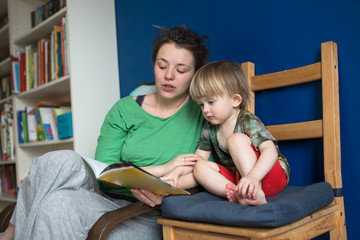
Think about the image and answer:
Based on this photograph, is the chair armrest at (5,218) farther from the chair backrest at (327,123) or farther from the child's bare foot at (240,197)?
the chair backrest at (327,123)

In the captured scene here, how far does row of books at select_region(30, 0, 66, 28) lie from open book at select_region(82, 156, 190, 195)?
4.64 feet

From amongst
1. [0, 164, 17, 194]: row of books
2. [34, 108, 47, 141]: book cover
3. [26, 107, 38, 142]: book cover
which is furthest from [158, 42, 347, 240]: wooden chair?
[0, 164, 17, 194]: row of books

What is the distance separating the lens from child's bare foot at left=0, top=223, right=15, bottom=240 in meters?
1.12

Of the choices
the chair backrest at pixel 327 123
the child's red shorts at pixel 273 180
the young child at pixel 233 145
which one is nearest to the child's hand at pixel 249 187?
the young child at pixel 233 145

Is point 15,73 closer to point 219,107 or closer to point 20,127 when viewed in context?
point 20,127

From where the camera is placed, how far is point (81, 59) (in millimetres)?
1924

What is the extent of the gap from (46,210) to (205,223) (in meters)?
0.47

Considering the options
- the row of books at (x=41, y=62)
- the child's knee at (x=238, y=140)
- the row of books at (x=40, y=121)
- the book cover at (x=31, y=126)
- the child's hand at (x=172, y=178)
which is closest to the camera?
the child's knee at (x=238, y=140)

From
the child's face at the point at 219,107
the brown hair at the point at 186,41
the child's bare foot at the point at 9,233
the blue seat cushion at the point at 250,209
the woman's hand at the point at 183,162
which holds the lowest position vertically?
the child's bare foot at the point at 9,233

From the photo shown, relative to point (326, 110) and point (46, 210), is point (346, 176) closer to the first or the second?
point (326, 110)

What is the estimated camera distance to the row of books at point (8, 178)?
9.00ft

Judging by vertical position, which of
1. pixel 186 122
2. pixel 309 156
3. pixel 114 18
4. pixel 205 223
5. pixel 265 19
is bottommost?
pixel 205 223

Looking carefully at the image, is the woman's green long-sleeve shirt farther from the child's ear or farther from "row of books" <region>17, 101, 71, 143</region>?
"row of books" <region>17, 101, 71, 143</region>

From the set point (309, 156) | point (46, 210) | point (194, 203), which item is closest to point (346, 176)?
point (309, 156)
